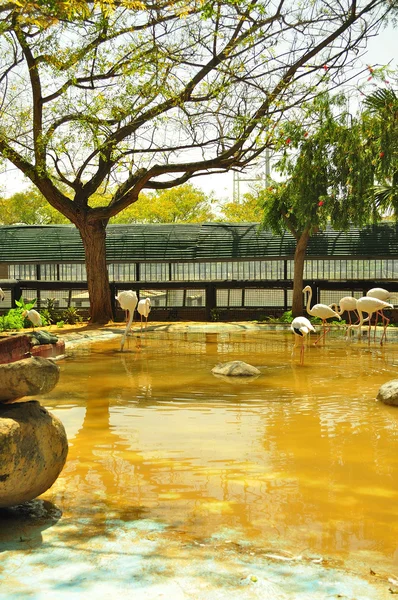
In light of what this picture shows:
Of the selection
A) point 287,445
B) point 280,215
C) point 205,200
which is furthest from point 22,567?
point 205,200

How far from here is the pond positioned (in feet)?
13.0

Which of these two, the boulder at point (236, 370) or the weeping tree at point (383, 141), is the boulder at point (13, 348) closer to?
the boulder at point (236, 370)

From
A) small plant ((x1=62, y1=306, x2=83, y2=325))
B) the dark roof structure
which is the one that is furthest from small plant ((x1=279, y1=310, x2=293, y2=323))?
small plant ((x1=62, y1=306, x2=83, y2=325))

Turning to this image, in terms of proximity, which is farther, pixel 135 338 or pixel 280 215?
pixel 280 215

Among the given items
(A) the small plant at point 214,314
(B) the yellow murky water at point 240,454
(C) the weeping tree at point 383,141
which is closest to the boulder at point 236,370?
(B) the yellow murky water at point 240,454

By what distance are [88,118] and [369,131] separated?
747cm

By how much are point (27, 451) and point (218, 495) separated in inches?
60.2

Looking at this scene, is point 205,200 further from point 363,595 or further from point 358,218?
point 363,595

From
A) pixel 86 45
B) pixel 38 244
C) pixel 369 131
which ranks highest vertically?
pixel 86 45

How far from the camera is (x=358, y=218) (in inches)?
770

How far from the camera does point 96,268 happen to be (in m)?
20.6

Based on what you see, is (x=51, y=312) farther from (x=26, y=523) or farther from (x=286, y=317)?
(x=26, y=523)

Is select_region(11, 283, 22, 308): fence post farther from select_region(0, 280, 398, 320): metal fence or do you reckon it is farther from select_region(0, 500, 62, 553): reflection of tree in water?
select_region(0, 500, 62, 553): reflection of tree in water

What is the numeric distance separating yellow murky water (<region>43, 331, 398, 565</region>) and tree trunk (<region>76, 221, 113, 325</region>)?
8730 millimetres
